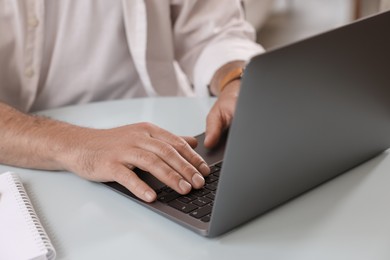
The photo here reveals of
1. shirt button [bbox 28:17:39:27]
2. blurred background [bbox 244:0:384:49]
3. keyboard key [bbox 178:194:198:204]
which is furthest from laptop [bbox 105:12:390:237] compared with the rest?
blurred background [bbox 244:0:384:49]

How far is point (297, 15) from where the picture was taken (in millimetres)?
4344

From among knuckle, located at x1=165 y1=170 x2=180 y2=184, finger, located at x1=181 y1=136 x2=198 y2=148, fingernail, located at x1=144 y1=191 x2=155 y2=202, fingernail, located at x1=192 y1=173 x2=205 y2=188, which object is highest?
knuckle, located at x1=165 y1=170 x2=180 y2=184

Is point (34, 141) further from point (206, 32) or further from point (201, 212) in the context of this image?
point (206, 32)

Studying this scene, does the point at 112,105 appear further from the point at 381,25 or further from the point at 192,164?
the point at 381,25

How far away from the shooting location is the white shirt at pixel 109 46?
1236 millimetres

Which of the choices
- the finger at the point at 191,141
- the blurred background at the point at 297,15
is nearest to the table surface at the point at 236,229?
the finger at the point at 191,141

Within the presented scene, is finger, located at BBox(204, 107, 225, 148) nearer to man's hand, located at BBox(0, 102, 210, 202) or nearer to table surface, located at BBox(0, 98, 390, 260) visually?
man's hand, located at BBox(0, 102, 210, 202)

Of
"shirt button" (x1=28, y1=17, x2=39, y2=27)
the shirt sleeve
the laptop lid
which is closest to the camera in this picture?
the laptop lid

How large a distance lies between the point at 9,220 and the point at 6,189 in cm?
10

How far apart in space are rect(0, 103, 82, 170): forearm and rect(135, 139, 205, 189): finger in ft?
0.46

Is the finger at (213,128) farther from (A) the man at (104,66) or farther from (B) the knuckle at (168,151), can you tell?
(B) the knuckle at (168,151)

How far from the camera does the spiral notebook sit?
0.65 meters

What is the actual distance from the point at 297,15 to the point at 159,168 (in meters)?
3.76

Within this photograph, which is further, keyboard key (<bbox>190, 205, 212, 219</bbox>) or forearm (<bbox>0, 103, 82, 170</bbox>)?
forearm (<bbox>0, 103, 82, 170</bbox>)
